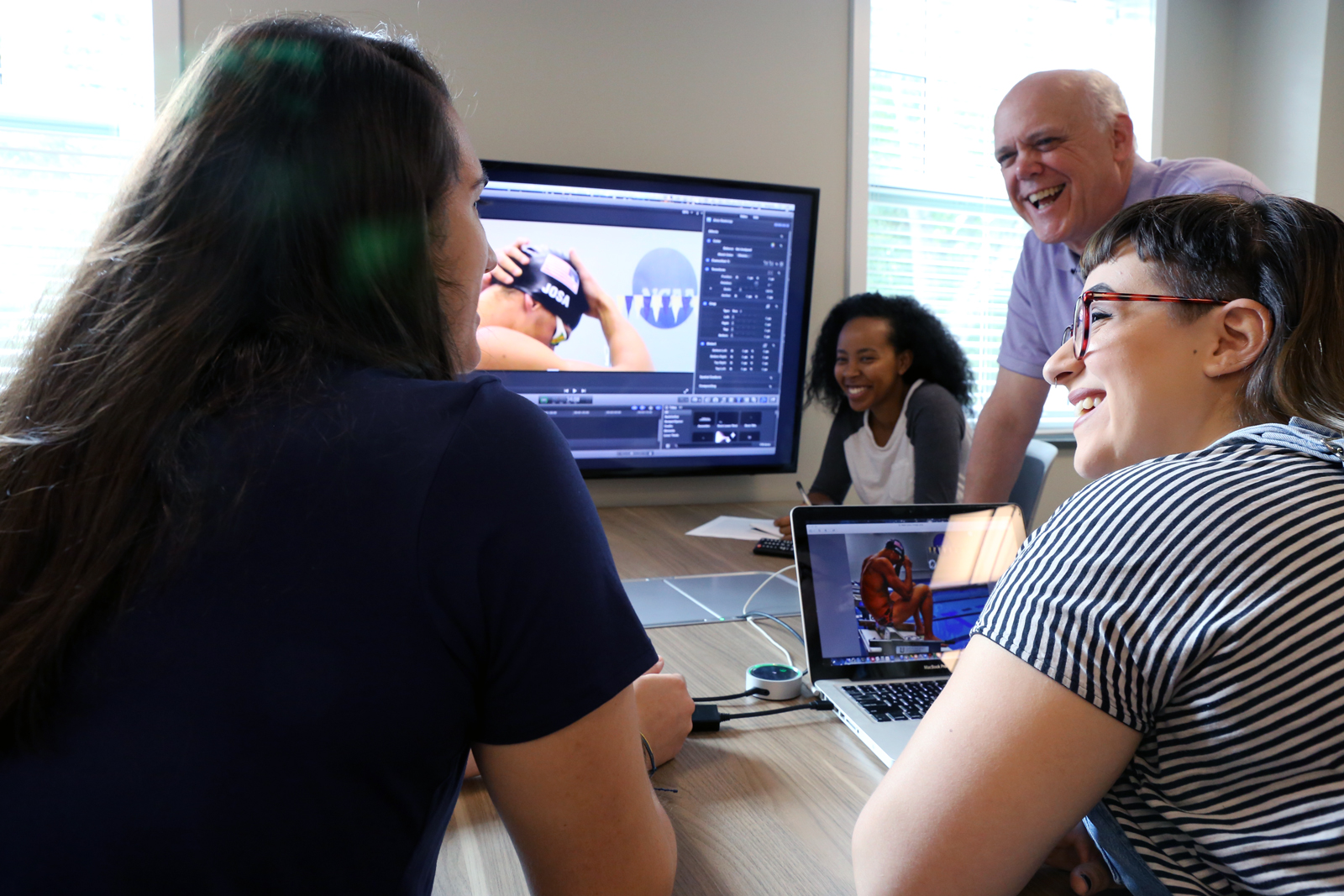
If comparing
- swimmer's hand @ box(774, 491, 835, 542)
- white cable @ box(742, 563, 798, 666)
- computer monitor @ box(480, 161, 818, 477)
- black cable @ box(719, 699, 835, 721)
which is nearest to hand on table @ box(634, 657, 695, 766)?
black cable @ box(719, 699, 835, 721)

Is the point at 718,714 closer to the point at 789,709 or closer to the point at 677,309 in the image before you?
the point at 789,709

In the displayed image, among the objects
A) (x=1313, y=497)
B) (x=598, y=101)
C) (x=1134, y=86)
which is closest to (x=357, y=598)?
(x=1313, y=497)

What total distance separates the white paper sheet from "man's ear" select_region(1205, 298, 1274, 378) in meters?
1.36

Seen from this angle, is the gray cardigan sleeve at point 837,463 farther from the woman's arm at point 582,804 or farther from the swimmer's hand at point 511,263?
the woman's arm at point 582,804

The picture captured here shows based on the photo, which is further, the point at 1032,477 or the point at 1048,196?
the point at 1032,477

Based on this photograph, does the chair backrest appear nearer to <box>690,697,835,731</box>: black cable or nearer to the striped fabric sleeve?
<box>690,697,835,731</box>: black cable

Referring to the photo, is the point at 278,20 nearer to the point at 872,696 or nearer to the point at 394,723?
the point at 394,723

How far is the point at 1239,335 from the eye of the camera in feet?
2.75

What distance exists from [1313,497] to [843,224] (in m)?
2.48

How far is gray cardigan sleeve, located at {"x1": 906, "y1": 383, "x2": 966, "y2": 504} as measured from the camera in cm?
239

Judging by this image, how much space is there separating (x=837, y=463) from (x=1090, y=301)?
70.4 inches

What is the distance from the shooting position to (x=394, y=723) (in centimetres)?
52

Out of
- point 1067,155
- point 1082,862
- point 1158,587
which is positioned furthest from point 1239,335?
point 1067,155

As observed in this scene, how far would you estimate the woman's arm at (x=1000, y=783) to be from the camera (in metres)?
0.60
